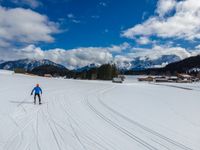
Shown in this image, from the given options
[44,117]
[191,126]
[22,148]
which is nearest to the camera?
[22,148]

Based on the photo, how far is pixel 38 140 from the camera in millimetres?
8117

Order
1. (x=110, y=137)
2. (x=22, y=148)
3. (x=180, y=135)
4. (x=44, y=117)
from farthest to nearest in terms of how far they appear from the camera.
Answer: (x=44, y=117)
(x=180, y=135)
(x=110, y=137)
(x=22, y=148)

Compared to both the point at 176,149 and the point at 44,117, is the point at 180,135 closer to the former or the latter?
the point at 176,149

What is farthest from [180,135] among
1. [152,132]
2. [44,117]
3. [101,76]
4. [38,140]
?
[101,76]

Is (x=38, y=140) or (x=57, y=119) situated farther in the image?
(x=57, y=119)

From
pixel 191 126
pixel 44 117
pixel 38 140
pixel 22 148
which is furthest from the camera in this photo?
pixel 44 117

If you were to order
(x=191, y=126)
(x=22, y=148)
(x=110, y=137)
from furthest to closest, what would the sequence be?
(x=191, y=126)
(x=110, y=137)
(x=22, y=148)

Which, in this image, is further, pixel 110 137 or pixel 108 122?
pixel 108 122

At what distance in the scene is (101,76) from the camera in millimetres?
118438

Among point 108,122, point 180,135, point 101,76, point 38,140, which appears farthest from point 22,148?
point 101,76

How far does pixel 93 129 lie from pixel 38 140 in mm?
2567

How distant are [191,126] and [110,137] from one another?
4484mm

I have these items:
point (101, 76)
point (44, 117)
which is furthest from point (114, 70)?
point (44, 117)

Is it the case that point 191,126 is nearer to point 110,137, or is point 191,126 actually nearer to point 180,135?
point 180,135
